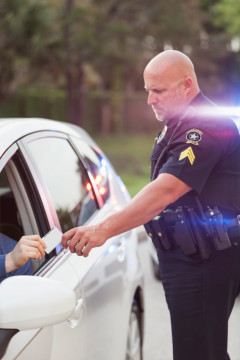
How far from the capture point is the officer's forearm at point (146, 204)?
2.50 meters

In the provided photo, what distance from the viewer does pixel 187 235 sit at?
9.04 ft

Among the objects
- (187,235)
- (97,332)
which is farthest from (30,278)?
(187,235)

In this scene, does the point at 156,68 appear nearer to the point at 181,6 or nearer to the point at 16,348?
the point at 16,348

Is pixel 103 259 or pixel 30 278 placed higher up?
pixel 30 278

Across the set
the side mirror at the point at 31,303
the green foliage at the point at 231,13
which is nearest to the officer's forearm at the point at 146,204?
the side mirror at the point at 31,303

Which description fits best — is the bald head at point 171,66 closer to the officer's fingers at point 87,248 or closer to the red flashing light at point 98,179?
the officer's fingers at point 87,248

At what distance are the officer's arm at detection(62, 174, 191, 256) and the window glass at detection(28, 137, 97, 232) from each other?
381mm

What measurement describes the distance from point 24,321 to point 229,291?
1.25 meters

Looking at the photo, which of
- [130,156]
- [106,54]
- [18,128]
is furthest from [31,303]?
[130,156]

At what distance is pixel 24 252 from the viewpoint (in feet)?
6.99

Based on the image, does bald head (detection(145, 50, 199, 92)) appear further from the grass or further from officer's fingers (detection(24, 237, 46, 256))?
the grass

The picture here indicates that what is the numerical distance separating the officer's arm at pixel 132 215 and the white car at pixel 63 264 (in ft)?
0.50

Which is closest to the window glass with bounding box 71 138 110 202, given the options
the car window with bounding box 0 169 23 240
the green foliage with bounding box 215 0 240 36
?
the car window with bounding box 0 169 23 240

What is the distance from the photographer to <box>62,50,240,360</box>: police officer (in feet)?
8.45
